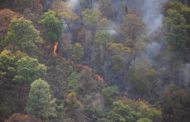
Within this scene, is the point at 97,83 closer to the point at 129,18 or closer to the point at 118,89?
the point at 118,89

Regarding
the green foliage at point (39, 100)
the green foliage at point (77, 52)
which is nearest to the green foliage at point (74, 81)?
the green foliage at point (77, 52)

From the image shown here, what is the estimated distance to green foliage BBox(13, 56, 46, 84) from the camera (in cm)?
3575

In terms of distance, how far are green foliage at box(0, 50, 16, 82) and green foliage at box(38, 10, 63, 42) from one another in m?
6.70

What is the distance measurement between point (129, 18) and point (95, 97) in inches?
434

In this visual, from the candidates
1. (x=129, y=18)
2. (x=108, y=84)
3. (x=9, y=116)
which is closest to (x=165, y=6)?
(x=129, y=18)

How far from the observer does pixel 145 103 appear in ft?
132

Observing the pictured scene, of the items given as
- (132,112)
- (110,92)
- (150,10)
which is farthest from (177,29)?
(132,112)

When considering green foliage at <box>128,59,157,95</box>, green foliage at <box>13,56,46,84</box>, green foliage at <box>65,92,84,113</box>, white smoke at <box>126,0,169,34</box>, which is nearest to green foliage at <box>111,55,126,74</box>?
green foliage at <box>128,59,157,95</box>

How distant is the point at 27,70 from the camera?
118 feet

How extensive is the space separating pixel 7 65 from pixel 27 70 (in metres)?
1.82

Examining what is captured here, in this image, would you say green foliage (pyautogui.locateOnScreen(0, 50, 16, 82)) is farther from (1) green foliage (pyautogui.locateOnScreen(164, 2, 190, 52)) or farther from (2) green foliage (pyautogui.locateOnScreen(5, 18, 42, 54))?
(1) green foliage (pyautogui.locateOnScreen(164, 2, 190, 52))

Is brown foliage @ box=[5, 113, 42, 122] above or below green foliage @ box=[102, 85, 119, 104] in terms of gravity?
below

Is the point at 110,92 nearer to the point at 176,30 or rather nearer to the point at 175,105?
the point at 175,105

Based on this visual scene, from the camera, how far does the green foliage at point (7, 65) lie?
35938mm
